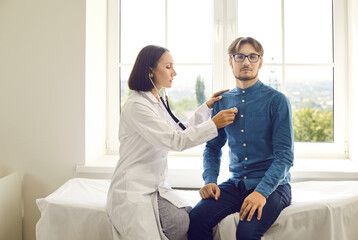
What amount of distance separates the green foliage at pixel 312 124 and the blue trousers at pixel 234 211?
3.08 feet

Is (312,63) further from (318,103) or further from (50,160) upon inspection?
(50,160)

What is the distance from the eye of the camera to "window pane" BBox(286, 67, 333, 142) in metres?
2.57

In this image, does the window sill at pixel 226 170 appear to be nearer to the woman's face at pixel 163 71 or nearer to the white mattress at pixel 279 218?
the white mattress at pixel 279 218

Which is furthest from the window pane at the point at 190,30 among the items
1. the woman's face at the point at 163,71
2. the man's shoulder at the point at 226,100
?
the woman's face at the point at 163,71

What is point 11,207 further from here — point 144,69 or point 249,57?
point 249,57

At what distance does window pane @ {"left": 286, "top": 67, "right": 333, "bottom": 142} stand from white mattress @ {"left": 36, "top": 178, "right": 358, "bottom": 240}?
2.11ft

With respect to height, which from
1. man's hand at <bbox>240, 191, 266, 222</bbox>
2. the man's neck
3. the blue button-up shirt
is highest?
the man's neck

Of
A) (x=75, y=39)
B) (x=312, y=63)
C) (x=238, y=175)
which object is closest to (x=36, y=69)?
(x=75, y=39)

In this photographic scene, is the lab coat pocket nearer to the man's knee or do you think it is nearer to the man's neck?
the man's knee

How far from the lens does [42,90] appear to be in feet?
7.61

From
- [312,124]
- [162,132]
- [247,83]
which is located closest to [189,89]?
[247,83]

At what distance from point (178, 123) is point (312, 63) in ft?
4.24

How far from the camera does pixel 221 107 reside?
75.4 inches

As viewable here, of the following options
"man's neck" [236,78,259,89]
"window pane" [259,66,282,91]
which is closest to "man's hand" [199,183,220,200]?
"man's neck" [236,78,259,89]
